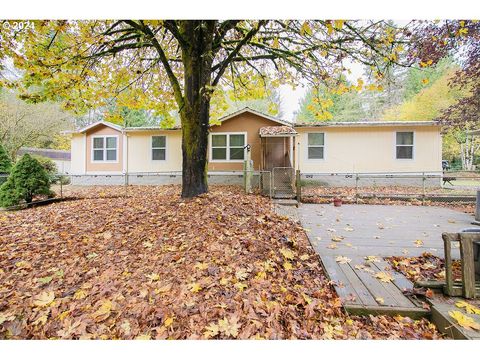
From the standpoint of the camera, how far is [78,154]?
12.4 metres

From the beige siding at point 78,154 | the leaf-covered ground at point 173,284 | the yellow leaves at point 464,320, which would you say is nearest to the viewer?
the yellow leaves at point 464,320

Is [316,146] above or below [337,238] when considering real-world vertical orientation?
above

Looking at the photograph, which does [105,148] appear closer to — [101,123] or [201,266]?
[101,123]

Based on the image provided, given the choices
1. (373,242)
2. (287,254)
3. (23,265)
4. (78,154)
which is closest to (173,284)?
(287,254)

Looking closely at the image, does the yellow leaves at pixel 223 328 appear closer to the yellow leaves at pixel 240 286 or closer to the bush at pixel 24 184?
the yellow leaves at pixel 240 286

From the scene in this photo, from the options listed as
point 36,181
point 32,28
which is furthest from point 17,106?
point 32,28

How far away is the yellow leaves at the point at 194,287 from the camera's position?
218cm

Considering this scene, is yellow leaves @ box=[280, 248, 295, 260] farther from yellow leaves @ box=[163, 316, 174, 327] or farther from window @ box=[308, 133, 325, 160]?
window @ box=[308, 133, 325, 160]

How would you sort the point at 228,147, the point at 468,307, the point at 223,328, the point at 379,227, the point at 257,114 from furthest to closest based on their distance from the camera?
the point at 228,147
the point at 257,114
the point at 379,227
the point at 468,307
the point at 223,328

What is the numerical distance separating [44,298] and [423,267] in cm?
428

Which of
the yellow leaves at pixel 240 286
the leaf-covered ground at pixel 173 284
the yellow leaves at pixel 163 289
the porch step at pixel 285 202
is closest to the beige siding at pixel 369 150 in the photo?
the porch step at pixel 285 202

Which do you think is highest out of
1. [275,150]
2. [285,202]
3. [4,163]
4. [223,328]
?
[275,150]

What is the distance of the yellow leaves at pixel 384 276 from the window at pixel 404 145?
402 inches
